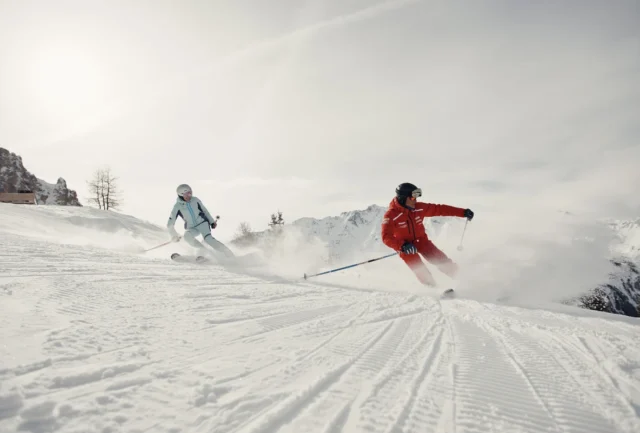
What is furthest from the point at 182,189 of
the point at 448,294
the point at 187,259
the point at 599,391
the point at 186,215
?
the point at 599,391

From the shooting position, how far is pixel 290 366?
175 centimetres

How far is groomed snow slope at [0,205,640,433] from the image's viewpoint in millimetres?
1208

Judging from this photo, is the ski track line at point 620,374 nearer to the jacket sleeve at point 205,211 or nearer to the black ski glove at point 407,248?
the black ski glove at point 407,248

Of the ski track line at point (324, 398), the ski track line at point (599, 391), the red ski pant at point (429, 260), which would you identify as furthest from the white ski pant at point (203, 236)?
the ski track line at point (599, 391)

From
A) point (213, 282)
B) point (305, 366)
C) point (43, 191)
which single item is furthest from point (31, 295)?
point (43, 191)

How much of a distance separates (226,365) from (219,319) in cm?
97

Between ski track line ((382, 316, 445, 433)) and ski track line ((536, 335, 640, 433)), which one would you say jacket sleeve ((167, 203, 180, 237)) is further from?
ski track line ((536, 335, 640, 433))

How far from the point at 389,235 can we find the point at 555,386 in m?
5.18

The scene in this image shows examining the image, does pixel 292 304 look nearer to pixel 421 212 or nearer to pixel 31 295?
pixel 31 295

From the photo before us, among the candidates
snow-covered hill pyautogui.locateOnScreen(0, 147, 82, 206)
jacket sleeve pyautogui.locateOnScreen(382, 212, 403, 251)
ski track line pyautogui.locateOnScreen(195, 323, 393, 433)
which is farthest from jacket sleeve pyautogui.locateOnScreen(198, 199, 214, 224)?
snow-covered hill pyautogui.locateOnScreen(0, 147, 82, 206)

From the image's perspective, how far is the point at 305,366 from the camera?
1.76m

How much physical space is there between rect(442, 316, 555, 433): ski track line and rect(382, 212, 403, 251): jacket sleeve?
437 cm

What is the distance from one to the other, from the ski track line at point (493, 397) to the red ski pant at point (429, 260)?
3.83 m

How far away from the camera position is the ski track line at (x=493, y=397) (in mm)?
1334
